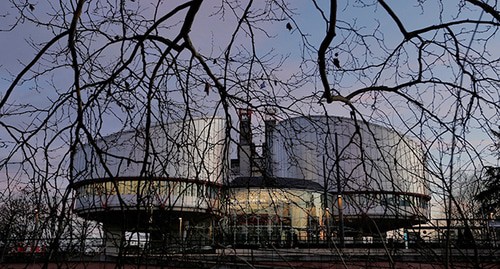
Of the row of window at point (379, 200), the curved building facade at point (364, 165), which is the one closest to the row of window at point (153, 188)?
the curved building facade at point (364, 165)

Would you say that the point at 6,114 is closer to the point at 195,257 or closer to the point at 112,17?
the point at 112,17

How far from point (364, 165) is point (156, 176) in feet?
3.85

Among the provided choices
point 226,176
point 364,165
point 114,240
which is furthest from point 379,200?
point 114,240

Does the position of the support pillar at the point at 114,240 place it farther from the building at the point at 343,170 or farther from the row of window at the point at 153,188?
the building at the point at 343,170

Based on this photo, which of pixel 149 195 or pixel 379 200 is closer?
pixel 149 195

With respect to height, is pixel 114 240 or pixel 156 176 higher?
pixel 156 176

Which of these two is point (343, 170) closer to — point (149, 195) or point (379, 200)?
point (379, 200)

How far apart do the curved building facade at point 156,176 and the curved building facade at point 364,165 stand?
0.43 m

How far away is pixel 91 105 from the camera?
268cm

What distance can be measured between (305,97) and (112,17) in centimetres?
126

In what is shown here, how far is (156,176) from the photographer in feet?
8.67

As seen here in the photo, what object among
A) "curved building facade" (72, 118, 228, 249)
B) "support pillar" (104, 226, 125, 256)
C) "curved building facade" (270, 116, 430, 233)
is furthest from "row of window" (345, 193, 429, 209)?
"support pillar" (104, 226, 125, 256)

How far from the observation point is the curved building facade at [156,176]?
2.53 metres

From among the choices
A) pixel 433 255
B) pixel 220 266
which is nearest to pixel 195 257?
pixel 220 266
